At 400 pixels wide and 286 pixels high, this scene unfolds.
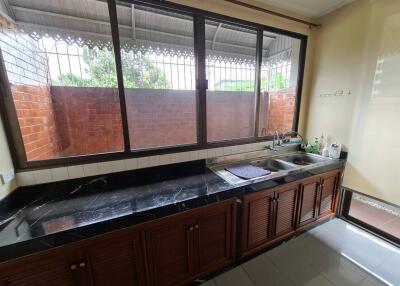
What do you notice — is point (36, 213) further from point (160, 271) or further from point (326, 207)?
point (326, 207)

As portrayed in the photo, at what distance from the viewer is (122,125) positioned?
1.56 meters

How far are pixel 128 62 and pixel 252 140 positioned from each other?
5.24 ft

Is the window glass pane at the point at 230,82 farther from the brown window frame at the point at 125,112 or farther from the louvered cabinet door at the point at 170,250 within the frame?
the louvered cabinet door at the point at 170,250

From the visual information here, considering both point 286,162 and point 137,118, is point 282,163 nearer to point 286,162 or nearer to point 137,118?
point 286,162

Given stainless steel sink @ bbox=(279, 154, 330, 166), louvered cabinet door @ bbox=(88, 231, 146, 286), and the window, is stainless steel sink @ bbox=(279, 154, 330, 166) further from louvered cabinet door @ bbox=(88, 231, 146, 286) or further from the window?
louvered cabinet door @ bbox=(88, 231, 146, 286)

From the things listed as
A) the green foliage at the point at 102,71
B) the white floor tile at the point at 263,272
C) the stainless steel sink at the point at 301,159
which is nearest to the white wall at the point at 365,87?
the stainless steel sink at the point at 301,159

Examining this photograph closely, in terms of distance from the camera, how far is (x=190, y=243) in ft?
4.40

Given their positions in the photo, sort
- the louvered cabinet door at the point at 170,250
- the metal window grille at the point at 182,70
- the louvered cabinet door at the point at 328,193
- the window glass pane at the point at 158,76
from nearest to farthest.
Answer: the louvered cabinet door at the point at 170,250, the metal window grille at the point at 182,70, the window glass pane at the point at 158,76, the louvered cabinet door at the point at 328,193

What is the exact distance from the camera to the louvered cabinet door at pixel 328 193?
203 centimetres

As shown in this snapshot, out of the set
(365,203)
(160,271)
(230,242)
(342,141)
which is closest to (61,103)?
(160,271)

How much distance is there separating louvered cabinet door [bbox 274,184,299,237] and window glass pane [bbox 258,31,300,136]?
83 centimetres

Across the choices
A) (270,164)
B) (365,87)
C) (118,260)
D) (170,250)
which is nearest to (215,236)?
(170,250)

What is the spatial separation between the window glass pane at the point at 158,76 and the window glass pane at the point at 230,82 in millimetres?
249

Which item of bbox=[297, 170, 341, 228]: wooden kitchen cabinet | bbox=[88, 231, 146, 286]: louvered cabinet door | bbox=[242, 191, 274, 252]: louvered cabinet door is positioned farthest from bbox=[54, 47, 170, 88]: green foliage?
bbox=[297, 170, 341, 228]: wooden kitchen cabinet
